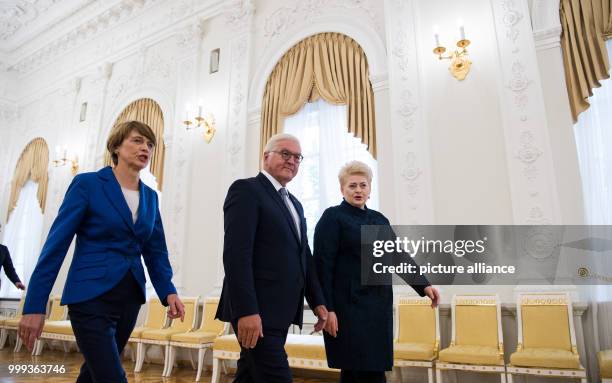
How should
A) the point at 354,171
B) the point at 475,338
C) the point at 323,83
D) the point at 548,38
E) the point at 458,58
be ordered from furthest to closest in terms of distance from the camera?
the point at 323,83
the point at 458,58
the point at 548,38
the point at 475,338
the point at 354,171

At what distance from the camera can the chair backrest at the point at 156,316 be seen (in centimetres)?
511

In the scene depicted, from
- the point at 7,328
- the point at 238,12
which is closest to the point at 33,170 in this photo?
the point at 7,328

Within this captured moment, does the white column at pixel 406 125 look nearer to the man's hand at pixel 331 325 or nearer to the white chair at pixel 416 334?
the white chair at pixel 416 334

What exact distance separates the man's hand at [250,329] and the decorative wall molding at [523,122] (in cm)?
292

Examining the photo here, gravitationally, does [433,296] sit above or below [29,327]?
above

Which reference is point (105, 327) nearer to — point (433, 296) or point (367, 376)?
point (367, 376)

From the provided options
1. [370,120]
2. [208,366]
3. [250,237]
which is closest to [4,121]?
[208,366]

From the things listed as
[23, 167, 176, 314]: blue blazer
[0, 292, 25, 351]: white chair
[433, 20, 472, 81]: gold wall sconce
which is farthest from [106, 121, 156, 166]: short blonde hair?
[0, 292, 25, 351]: white chair

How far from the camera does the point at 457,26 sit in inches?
164

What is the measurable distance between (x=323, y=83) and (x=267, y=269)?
147 inches

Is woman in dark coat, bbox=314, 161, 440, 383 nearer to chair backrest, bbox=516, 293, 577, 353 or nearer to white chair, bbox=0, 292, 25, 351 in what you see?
chair backrest, bbox=516, 293, 577, 353

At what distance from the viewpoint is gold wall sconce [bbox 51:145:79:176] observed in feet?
25.0

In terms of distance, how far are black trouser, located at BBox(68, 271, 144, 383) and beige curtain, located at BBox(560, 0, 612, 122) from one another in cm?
375

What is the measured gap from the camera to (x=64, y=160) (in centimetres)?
767
